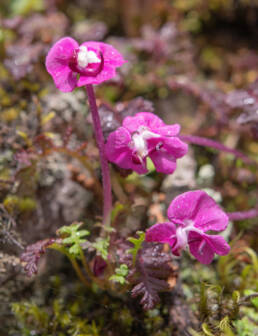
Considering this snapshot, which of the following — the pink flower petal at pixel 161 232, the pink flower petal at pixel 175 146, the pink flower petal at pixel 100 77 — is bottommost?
the pink flower petal at pixel 161 232

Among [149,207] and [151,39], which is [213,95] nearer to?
[151,39]

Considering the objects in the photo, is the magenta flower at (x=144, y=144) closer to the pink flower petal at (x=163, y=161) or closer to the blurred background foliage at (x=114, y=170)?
the pink flower petal at (x=163, y=161)

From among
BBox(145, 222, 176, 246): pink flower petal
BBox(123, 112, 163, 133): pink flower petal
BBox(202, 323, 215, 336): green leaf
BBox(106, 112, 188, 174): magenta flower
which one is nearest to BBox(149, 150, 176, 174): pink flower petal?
BBox(106, 112, 188, 174): magenta flower

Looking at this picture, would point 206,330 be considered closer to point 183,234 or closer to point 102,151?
point 183,234

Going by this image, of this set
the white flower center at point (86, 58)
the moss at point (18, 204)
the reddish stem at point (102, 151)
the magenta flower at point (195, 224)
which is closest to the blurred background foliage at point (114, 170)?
the moss at point (18, 204)

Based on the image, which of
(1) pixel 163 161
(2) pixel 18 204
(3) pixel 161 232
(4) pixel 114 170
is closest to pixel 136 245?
(3) pixel 161 232

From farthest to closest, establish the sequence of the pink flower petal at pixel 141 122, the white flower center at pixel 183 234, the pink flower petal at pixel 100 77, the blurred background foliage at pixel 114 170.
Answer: the blurred background foliage at pixel 114 170
the pink flower petal at pixel 141 122
the pink flower petal at pixel 100 77
the white flower center at pixel 183 234

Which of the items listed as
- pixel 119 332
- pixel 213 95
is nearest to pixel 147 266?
pixel 119 332
